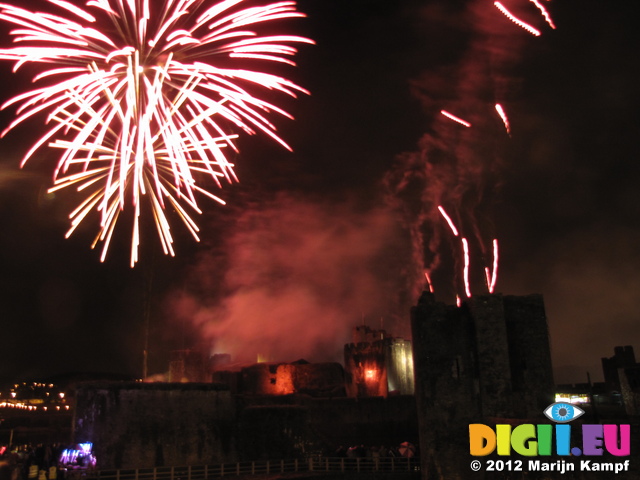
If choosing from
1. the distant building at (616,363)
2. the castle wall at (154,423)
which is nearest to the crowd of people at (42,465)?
the castle wall at (154,423)

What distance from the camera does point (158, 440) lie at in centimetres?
3070

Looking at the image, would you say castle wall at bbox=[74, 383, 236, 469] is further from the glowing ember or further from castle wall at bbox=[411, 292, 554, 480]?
the glowing ember

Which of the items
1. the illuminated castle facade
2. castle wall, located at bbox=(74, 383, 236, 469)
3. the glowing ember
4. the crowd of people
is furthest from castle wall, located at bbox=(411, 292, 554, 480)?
the glowing ember

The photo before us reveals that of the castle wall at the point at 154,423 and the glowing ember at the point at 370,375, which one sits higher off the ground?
the glowing ember at the point at 370,375

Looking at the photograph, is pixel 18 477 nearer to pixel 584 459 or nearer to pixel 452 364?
pixel 452 364

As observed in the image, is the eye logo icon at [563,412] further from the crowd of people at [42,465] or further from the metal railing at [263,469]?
the crowd of people at [42,465]

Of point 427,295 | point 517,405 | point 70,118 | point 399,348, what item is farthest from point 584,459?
point 399,348

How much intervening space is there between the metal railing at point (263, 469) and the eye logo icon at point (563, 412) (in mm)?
10784

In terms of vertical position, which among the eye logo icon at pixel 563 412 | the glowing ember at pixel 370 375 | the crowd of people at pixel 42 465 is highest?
the glowing ember at pixel 370 375

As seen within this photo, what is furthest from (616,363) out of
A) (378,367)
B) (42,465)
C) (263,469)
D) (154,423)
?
(42,465)

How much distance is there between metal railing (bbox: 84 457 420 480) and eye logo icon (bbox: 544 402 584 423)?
35.4 feet

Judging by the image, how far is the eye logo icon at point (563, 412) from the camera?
736 inches

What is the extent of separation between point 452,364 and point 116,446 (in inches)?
695

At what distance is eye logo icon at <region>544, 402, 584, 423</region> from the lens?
18.7 meters
